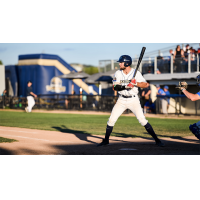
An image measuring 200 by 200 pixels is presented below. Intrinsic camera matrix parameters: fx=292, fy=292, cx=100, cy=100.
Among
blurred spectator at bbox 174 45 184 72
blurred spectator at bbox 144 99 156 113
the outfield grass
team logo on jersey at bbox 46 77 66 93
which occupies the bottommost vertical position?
the outfield grass

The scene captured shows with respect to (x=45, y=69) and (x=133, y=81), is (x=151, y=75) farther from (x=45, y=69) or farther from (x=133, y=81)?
(x=133, y=81)

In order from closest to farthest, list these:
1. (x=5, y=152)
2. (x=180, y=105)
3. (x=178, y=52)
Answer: (x=5, y=152) < (x=180, y=105) < (x=178, y=52)

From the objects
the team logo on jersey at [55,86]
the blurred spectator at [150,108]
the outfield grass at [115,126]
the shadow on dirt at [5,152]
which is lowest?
the outfield grass at [115,126]

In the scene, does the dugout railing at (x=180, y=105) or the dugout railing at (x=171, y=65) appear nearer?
the dugout railing at (x=180, y=105)

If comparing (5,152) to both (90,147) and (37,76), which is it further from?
(37,76)

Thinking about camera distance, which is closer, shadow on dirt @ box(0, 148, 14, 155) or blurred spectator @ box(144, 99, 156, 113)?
shadow on dirt @ box(0, 148, 14, 155)

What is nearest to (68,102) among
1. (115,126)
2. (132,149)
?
(115,126)

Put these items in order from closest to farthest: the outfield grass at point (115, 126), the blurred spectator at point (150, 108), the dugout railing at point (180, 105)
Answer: the outfield grass at point (115, 126)
the dugout railing at point (180, 105)
the blurred spectator at point (150, 108)

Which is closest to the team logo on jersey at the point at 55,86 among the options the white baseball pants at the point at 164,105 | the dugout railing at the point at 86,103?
the dugout railing at the point at 86,103

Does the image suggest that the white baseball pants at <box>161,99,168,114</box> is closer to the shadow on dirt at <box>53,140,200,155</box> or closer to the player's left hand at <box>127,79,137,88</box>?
the shadow on dirt at <box>53,140,200,155</box>

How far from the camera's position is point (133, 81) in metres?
6.56

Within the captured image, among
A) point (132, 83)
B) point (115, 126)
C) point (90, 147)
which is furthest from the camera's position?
point (115, 126)

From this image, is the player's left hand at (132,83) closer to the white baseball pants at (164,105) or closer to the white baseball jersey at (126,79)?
the white baseball jersey at (126,79)

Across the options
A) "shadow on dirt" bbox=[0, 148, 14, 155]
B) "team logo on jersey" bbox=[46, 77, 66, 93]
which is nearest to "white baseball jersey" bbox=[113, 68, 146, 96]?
"shadow on dirt" bbox=[0, 148, 14, 155]
